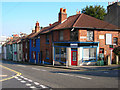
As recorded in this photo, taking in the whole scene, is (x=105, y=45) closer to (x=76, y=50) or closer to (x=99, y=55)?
(x=99, y=55)

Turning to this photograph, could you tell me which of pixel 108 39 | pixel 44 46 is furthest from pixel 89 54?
pixel 44 46

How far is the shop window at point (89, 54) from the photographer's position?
70.2 ft

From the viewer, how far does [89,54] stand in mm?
21609

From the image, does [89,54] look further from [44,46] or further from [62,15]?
[44,46]

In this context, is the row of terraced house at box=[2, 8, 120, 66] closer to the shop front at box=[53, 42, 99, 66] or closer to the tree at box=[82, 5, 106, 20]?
the shop front at box=[53, 42, 99, 66]

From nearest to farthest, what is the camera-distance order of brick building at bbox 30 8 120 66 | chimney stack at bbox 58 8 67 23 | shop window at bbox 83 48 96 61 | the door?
brick building at bbox 30 8 120 66
the door
shop window at bbox 83 48 96 61
chimney stack at bbox 58 8 67 23

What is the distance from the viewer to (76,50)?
69.4ft

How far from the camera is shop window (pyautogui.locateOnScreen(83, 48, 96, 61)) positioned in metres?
21.4

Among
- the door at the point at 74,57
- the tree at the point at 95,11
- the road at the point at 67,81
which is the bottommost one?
the road at the point at 67,81

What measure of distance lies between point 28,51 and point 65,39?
64.2ft

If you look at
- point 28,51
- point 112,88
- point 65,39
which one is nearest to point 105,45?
point 65,39

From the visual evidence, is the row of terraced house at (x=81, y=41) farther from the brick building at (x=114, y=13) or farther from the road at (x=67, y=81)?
the road at (x=67, y=81)

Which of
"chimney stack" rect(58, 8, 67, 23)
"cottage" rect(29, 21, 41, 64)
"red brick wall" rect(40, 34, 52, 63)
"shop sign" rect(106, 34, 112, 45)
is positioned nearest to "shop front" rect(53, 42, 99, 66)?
"shop sign" rect(106, 34, 112, 45)

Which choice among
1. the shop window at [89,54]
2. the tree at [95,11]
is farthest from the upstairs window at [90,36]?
the tree at [95,11]
